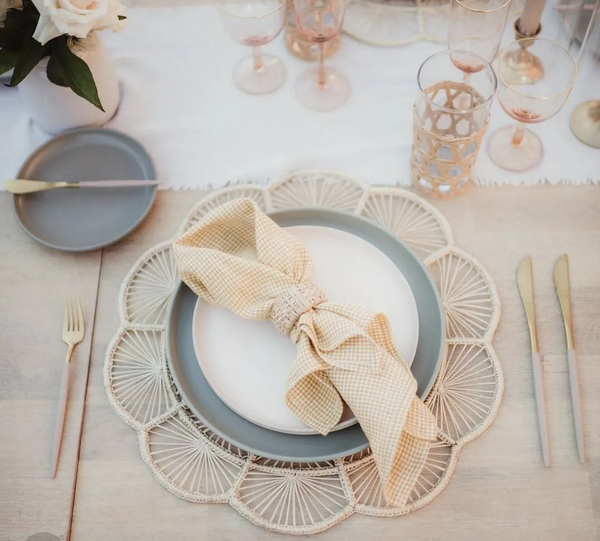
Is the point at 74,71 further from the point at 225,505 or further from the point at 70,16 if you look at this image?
the point at 225,505

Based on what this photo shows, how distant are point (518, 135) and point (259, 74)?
390 mm

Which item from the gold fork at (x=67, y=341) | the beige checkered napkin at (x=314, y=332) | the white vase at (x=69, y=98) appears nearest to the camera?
the beige checkered napkin at (x=314, y=332)

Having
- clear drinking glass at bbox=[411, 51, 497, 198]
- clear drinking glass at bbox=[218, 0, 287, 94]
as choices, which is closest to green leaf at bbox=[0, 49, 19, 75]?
clear drinking glass at bbox=[218, 0, 287, 94]

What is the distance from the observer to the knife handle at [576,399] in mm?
706

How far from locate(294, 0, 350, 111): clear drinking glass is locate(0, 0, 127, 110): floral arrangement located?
25 cm

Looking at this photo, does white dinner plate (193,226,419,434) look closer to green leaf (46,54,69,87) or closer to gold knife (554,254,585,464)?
gold knife (554,254,585,464)

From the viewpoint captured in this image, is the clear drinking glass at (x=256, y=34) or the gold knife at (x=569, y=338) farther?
the clear drinking glass at (x=256, y=34)

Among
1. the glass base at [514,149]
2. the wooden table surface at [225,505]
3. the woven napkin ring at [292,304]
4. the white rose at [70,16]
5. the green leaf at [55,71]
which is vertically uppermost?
the white rose at [70,16]

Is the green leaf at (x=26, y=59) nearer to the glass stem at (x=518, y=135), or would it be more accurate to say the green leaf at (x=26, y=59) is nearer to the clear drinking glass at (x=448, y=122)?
Answer: the clear drinking glass at (x=448, y=122)

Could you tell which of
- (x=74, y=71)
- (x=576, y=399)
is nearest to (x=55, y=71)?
(x=74, y=71)

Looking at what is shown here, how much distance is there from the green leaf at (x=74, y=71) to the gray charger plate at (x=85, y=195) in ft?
0.40

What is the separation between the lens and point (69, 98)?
88 centimetres

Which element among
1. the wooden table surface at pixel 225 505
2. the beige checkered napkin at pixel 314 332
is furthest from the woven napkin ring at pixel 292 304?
the wooden table surface at pixel 225 505

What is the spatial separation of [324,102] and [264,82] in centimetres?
10
